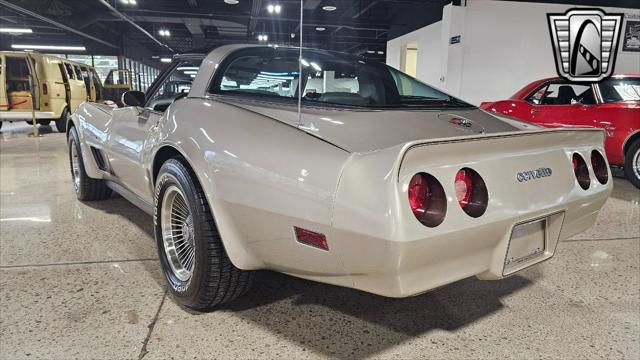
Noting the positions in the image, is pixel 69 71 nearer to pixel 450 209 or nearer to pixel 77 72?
pixel 77 72

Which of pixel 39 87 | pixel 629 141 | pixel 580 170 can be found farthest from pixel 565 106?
pixel 39 87

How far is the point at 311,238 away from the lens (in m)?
1.42

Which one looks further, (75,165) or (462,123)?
(75,165)

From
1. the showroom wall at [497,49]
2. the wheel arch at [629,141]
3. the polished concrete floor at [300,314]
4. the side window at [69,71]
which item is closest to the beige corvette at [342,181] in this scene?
the polished concrete floor at [300,314]

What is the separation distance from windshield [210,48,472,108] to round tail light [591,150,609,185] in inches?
26.6

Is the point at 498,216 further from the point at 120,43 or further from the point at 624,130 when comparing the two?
the point at 120,43

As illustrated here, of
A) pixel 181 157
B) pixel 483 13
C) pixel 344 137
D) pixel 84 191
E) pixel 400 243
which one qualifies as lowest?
pixel 84 191

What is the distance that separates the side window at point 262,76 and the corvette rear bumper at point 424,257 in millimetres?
934

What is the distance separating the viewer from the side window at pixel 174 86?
7.59 feet

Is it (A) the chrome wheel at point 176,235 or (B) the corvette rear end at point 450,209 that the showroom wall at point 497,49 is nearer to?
(B) the corvette rear end at point 450,209

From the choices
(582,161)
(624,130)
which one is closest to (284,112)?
(582,161)

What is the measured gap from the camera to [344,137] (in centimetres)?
152

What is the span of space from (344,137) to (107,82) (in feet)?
53.4

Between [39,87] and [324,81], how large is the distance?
31.9 ft
